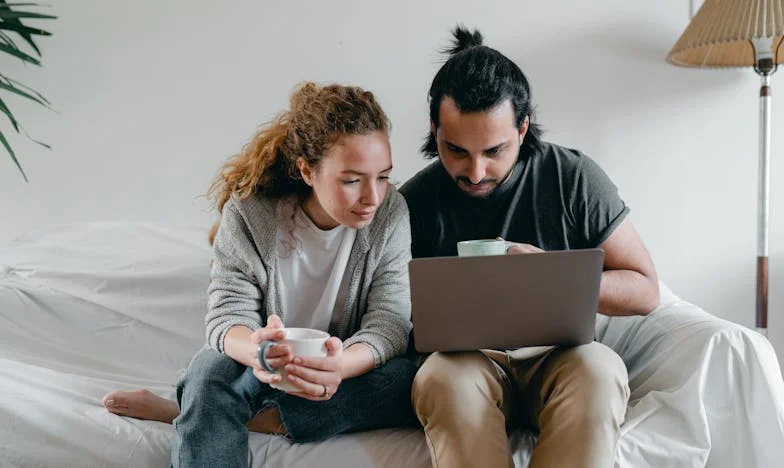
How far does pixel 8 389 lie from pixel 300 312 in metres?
0.51

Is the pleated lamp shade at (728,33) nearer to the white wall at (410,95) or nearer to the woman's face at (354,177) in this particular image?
the white wall at (410,95)

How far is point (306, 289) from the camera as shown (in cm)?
147

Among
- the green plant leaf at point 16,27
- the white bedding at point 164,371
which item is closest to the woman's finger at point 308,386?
the white bedding at point 164,371

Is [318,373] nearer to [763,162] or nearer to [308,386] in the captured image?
[308,386]

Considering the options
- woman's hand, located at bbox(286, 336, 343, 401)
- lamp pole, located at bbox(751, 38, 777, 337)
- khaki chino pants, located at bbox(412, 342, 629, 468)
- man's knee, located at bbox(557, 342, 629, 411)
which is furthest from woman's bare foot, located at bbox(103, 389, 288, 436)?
lamp pole, located at bbox(751, 38, 777, 337)

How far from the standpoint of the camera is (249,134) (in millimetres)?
2170

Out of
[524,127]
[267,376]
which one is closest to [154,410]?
[267,376]

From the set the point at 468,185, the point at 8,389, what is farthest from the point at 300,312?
the point at 8,389

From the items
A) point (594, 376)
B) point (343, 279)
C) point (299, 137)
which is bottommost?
point (594, 376)

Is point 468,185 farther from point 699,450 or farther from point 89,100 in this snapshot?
point 89,100

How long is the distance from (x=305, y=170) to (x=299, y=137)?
0.20ft

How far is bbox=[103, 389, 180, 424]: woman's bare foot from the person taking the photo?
4.42 feet

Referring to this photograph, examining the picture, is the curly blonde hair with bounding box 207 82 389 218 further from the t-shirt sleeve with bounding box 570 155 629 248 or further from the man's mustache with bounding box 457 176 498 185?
the t-shirt sleeve with bounding box 570 155 629 248

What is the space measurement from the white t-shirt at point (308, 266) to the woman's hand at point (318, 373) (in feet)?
0.72
